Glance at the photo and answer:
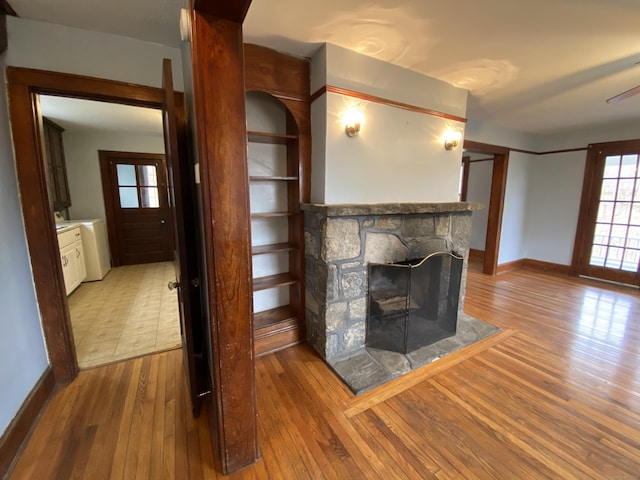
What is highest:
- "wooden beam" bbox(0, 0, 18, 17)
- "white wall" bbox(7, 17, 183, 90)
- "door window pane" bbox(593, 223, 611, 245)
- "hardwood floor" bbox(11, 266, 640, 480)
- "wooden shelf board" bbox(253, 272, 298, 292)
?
"wooden beam" bbox(0, 0, 18, 17)

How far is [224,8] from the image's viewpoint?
0.97m

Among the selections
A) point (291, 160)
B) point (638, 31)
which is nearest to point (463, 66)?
point (638, 31)

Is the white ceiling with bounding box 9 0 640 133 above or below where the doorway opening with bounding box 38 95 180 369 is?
above

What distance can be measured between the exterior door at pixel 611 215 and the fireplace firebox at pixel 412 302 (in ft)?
11.1

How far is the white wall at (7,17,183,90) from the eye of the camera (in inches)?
62.5

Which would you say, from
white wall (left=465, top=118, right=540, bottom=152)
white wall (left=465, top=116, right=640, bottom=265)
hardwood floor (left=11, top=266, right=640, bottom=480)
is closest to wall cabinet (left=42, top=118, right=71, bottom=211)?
hardwood floor (left=11, top=266, right=640, bottom=480)

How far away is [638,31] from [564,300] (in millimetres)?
2918

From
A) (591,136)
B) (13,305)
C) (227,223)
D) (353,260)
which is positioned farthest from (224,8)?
(591,136)

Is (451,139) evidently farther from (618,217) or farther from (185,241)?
(618,217)

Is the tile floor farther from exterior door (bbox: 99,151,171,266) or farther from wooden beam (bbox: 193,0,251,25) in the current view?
wooden beam (bbox: 193,0,251,25)

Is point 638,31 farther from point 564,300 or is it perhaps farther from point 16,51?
point 16,51

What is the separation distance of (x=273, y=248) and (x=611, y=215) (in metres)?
5.19

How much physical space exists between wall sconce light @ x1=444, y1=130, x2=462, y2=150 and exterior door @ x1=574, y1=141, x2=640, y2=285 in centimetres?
325

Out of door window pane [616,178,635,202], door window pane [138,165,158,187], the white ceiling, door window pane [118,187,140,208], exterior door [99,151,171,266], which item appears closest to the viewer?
the white ceiling
